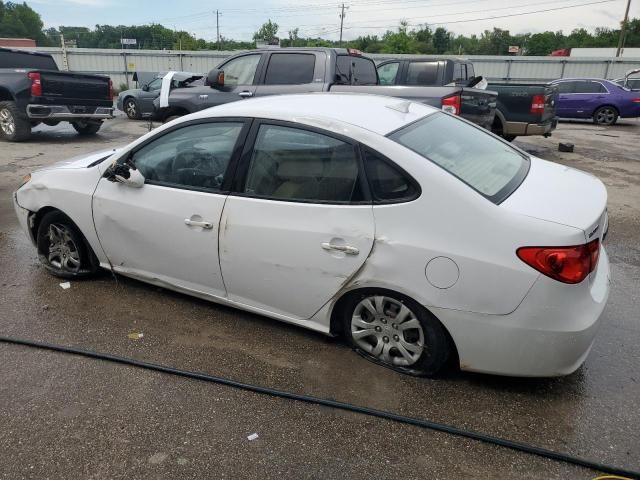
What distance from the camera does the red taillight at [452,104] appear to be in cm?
716

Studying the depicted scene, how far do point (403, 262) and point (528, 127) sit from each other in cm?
973

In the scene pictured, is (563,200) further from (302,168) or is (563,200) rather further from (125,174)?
(125,174)

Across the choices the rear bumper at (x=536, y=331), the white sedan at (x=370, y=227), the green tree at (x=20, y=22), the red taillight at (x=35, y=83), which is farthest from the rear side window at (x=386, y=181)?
the green tree at (x=20, y=22)

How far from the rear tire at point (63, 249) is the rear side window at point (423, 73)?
8.83 metres

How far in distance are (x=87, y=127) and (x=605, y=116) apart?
1660 cm

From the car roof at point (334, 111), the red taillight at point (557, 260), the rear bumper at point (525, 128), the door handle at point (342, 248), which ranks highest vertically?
the car roof at point (334, 111)

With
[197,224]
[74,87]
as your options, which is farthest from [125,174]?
[74,87]

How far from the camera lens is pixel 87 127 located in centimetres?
1298

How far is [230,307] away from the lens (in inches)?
150

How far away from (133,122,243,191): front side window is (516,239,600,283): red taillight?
192 centimetres

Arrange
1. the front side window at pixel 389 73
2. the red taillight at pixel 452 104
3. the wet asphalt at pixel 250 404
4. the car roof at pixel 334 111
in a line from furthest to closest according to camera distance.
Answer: the front side window at pixel 389 73 → the red taillight at pixel 452 104 → the car roof at pixel 334 111 → the wet asphalt at pixel 250 404

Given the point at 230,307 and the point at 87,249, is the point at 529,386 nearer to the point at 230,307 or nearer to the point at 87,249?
the point at 230,307

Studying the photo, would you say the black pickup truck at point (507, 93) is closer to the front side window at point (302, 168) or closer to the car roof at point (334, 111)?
the car roof at point (334, 111)

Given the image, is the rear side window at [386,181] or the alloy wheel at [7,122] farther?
the alloy wheel at [7,122]
